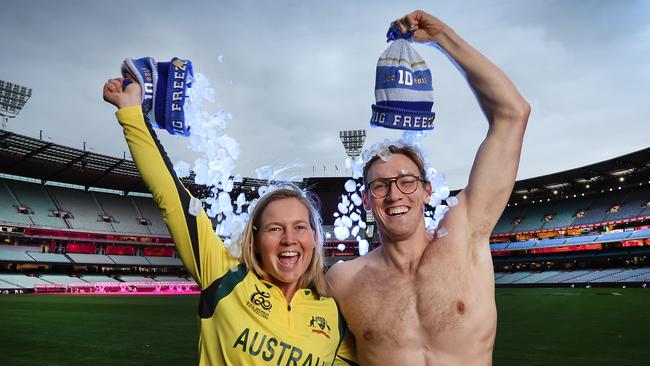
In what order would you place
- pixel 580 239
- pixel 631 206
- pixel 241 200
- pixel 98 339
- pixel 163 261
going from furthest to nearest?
pixel 163 261 < pixel 580 239 < pixel 631 206 < pixel 98 339 < pixel 241 200

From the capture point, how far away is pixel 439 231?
3.47 metres

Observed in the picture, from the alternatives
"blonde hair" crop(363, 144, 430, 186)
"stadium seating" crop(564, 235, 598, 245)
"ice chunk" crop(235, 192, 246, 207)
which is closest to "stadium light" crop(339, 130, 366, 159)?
"stadium seating" crop(564, 235, 598, 245)

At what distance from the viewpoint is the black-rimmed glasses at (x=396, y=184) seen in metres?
3.40

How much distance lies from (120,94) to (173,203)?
76cm

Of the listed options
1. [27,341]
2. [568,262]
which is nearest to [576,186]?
[568,262]

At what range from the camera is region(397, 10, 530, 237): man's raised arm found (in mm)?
3229

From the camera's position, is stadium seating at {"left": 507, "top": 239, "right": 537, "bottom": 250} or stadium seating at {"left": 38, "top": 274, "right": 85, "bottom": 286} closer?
stadium seating at {"left": 38, "top": 274, "right": 85, "bottom": 286}

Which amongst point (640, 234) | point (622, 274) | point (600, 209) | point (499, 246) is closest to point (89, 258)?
point (499, 246)

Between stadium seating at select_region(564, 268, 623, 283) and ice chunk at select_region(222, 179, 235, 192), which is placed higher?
ice chunk at select_region(222, 179, 235, 192)

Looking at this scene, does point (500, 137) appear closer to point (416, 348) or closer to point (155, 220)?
point (416, 348)

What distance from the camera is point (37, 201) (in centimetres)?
5381

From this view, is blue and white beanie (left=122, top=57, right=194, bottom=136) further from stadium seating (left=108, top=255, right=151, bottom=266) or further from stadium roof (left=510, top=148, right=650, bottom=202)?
stadium seating (left=108, top=255, right=151, bottom=266)

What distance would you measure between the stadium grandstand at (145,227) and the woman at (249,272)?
4286cm

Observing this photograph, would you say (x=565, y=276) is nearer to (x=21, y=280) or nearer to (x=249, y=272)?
(x=21, y=280)
